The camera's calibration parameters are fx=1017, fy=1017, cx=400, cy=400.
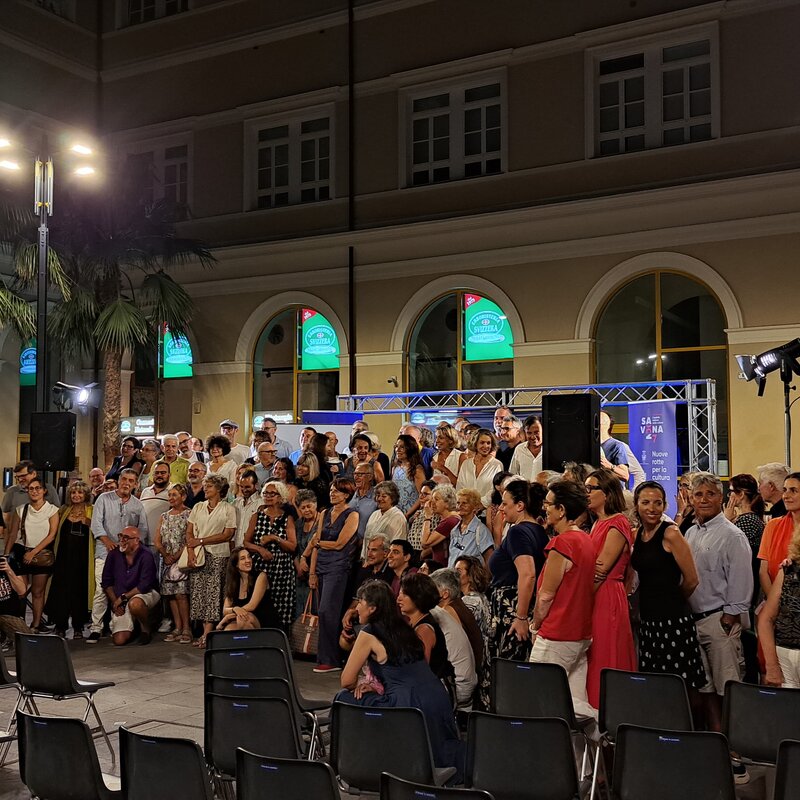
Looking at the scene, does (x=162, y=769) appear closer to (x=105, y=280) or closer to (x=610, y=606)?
(x=610, y=606)

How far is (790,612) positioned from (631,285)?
1093 cm

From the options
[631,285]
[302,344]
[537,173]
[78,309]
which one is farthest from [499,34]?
[78,309]

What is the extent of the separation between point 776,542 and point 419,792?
3.44 m

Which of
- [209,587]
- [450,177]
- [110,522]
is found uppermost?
[450,177]

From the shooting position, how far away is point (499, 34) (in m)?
17.1

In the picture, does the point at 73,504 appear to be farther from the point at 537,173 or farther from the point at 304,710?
the point at 537,173

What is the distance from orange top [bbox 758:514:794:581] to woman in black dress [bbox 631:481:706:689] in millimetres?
490

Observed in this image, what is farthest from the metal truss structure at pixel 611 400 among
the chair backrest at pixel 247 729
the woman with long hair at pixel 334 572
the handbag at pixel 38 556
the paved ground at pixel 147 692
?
the chair backrest at pixel 247 729

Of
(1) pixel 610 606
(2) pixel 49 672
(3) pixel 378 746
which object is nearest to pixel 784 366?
(1) pixel 610 606

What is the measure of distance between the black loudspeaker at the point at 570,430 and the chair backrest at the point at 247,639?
10.5 feet

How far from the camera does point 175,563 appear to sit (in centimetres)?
1097

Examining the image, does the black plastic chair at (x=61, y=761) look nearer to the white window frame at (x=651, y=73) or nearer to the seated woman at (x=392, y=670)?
the seated woman at (x=392, y=670)

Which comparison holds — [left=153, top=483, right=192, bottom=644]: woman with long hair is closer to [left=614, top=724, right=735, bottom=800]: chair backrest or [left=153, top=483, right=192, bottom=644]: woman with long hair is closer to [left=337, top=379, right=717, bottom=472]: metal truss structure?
[left=337, top=379, right=717, bottom=472]: metal truss structure

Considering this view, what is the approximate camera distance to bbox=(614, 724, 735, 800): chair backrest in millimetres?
4137
